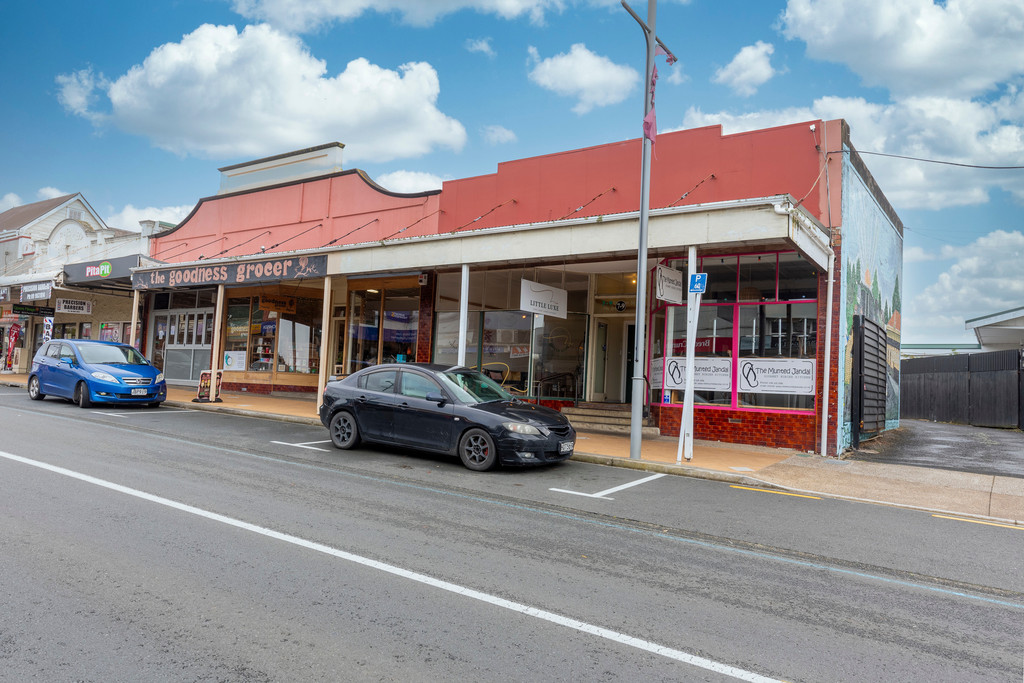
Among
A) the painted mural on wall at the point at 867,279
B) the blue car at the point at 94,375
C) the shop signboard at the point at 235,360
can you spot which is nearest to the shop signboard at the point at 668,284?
the painted mural on wall at the point at 867,279

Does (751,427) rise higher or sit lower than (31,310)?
lower

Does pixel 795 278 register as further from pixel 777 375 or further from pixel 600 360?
pixel 600 360

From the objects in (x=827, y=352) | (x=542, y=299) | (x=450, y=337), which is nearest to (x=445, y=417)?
(x=542, y=299)

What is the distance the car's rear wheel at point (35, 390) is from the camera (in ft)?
56.0

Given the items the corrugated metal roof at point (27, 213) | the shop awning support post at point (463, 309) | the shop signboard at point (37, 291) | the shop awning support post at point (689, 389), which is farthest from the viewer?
the corrugated metal roof at point (27, 213)

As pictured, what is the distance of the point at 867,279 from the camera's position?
48.9 ft

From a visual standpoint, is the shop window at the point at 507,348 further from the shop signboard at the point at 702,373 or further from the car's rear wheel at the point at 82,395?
the car's rear wheel at the point at 82,395

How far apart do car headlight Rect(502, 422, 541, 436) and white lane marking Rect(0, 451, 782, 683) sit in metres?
3.96

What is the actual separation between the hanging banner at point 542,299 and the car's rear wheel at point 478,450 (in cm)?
496

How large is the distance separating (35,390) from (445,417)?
13858 mm

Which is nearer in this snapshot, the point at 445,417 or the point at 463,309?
the point at 445,417

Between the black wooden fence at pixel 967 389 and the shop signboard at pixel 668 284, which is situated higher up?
the shop signboard at pixel 668 284

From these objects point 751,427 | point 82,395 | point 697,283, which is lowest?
point 82,395

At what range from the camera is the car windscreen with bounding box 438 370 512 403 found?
9.77 metres
